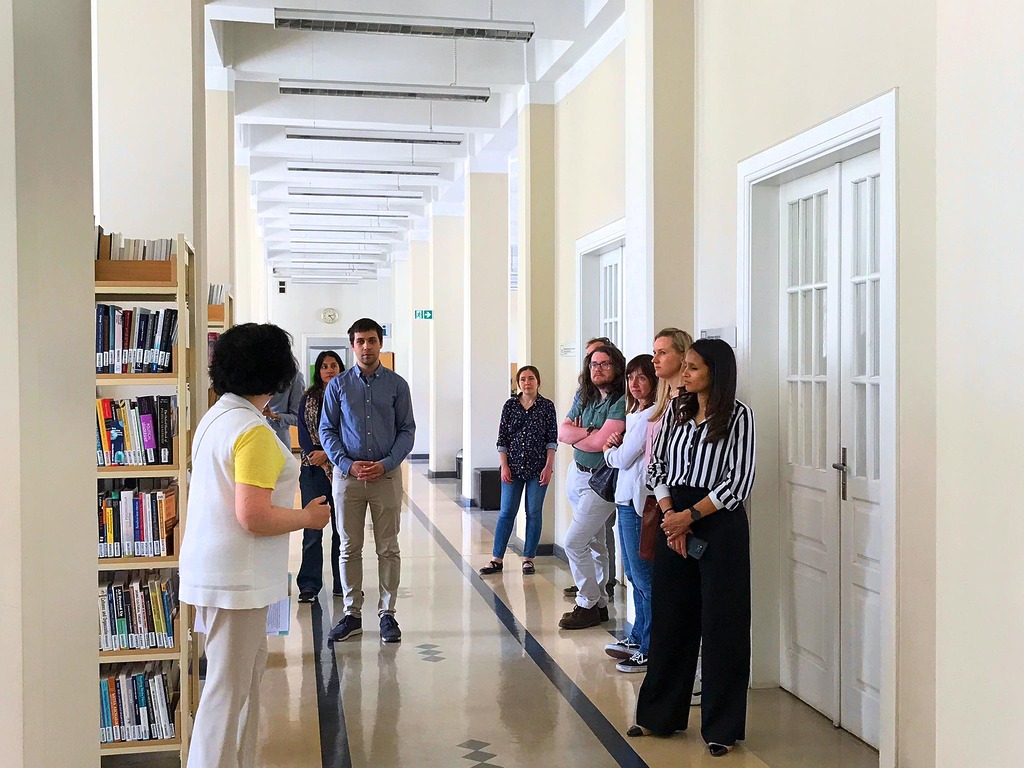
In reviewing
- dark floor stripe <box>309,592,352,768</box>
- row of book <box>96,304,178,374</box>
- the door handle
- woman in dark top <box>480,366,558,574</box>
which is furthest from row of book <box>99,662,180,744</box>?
woman in dark top <box>480,366,558,574</box>

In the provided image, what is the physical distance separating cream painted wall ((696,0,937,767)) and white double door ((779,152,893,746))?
17cm

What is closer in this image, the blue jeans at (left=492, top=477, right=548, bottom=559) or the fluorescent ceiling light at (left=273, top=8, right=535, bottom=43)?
the fluorescent ceiling light at (left=273, top=8, right=535, bottom=43)

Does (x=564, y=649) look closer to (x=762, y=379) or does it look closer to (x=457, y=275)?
(x=762, y=379)

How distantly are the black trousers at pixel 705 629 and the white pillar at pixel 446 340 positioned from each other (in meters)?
9.74

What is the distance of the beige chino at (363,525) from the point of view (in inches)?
206

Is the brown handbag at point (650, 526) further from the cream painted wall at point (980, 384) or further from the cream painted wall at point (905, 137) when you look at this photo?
the cream painted wall at point (980, 384)

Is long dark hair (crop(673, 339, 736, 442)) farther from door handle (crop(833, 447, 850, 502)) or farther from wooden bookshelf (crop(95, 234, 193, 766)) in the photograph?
wooden bookshelf (crop(95, 234, 193, 766))

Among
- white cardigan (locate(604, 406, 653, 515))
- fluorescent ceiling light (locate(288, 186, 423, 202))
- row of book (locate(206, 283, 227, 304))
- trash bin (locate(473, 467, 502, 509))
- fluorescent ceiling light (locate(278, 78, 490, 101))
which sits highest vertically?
fluorescent ceiling light (locate(288, 186, 423, 202))

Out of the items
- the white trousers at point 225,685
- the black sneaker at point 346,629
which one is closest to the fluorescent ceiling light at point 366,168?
the black sneaker at point 346,629

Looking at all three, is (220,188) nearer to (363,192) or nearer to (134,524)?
(134,524)

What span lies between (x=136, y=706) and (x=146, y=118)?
2.67 metres

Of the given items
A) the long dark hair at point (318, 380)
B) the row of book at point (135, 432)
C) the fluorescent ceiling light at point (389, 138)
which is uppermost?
the fluorescent ceiling light at point (389, 138)

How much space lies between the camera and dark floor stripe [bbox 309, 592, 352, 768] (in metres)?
3.71

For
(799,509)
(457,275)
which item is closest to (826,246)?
(799,509)
